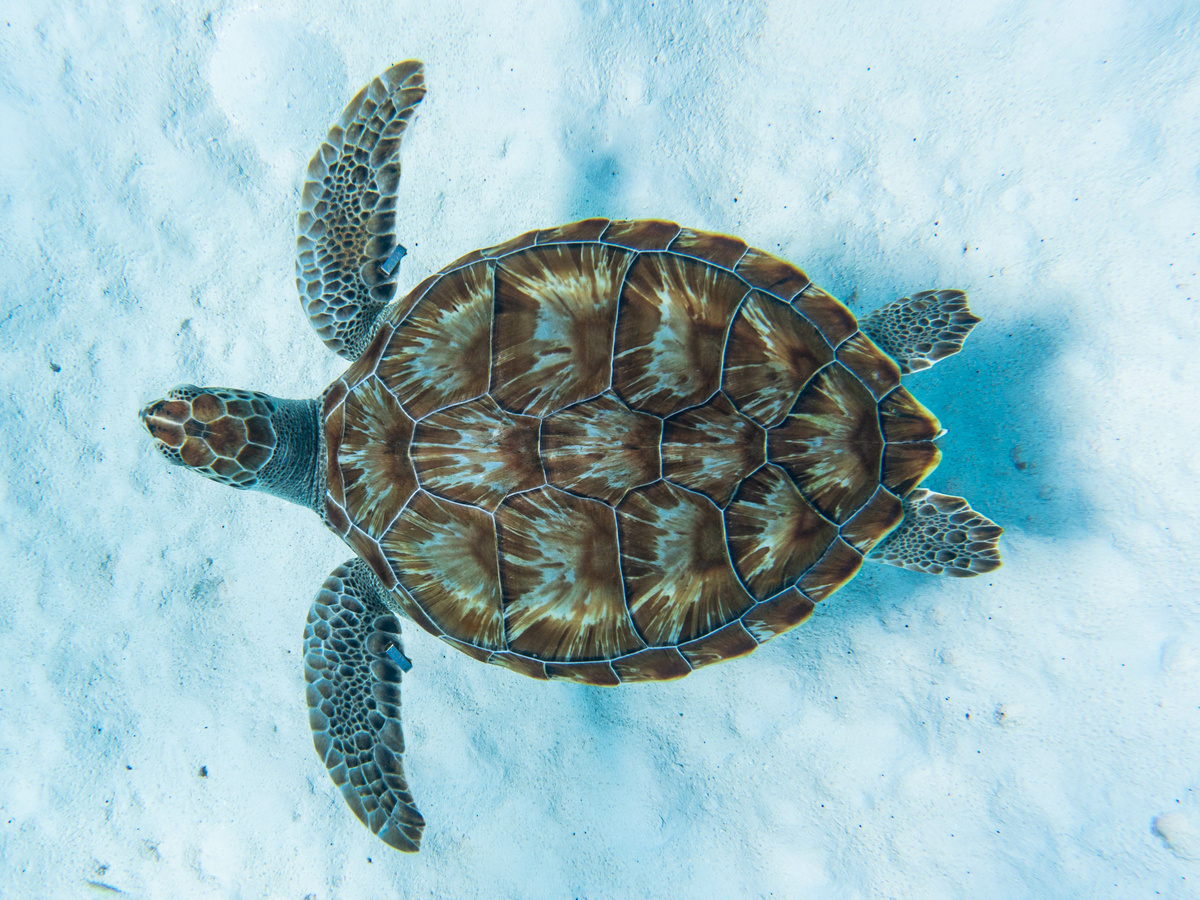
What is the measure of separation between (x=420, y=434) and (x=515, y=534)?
418 mm

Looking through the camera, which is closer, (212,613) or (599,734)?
(599,734)

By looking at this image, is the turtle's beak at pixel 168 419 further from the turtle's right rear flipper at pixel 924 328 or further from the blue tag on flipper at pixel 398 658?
the turtle's right rear flipper at pixel 924 328

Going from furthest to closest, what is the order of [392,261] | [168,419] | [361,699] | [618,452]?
[392,261] < [361,699] < [168,419] < [618,452]

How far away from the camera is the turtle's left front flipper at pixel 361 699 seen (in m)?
1.84

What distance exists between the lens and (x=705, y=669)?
2.07 m

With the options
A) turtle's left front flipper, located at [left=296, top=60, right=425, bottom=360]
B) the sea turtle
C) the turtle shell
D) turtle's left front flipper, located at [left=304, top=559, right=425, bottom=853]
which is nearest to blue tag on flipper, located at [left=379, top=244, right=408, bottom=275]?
→ turtle's left front flipper, located at [left=296, top=60, right=425, bottom=360]

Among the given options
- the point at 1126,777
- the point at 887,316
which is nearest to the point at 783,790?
the point at 1126,777

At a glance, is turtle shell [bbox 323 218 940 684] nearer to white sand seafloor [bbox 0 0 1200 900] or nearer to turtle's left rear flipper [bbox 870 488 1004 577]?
turtle's left rear flipper [bbox 870 488 1004 577]

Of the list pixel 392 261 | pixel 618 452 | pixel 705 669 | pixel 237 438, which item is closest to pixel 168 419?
pixel 237 438

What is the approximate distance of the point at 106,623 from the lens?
2.28 metres

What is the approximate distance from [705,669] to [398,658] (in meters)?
1.19

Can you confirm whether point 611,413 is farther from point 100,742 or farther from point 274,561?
point 100,742

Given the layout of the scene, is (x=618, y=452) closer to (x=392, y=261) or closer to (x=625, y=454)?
(x=625, y=454)

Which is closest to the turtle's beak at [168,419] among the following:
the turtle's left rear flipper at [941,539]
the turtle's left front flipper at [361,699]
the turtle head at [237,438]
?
the turtle head at [237,438]
